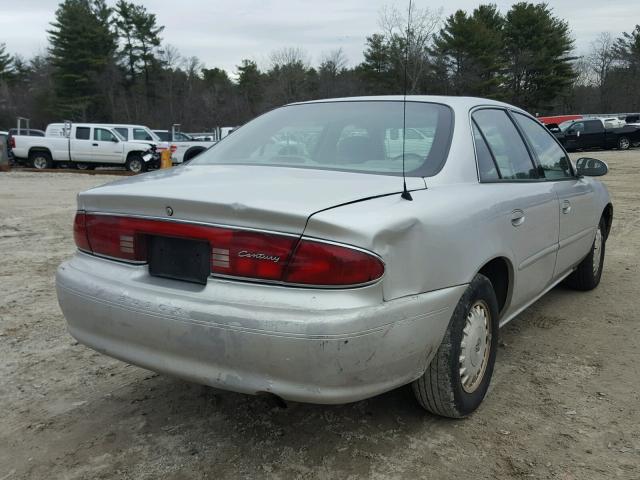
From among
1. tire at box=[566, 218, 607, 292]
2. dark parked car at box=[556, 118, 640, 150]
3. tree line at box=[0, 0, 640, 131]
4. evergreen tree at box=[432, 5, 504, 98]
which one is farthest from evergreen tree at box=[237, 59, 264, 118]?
tire at box=[566, 218, 607, 292]

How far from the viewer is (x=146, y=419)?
2.81 m

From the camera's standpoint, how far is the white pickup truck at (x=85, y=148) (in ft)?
68.3

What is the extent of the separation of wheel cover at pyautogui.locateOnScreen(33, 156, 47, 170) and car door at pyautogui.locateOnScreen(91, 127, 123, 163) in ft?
7.07

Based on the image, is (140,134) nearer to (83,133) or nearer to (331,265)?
(83,133)

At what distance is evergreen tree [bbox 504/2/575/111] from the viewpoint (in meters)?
54.1

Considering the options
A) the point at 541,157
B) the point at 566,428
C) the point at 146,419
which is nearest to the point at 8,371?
the point at 146,419

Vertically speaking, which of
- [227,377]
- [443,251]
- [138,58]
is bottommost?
[227,377]

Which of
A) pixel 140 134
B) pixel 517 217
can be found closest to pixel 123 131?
pixel 140 134

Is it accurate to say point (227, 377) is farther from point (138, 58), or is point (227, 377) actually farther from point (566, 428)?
point (138, 58)

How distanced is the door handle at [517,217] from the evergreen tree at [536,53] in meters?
54.5

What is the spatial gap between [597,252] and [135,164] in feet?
61.1

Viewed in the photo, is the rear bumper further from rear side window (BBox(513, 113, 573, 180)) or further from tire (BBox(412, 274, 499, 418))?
rear side window (BBox(513, 113, 573, 180))

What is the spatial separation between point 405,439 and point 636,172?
1793 cm

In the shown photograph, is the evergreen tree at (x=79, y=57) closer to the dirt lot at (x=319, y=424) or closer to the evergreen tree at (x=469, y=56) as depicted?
the evergreen tree at (x=469, y=56)
